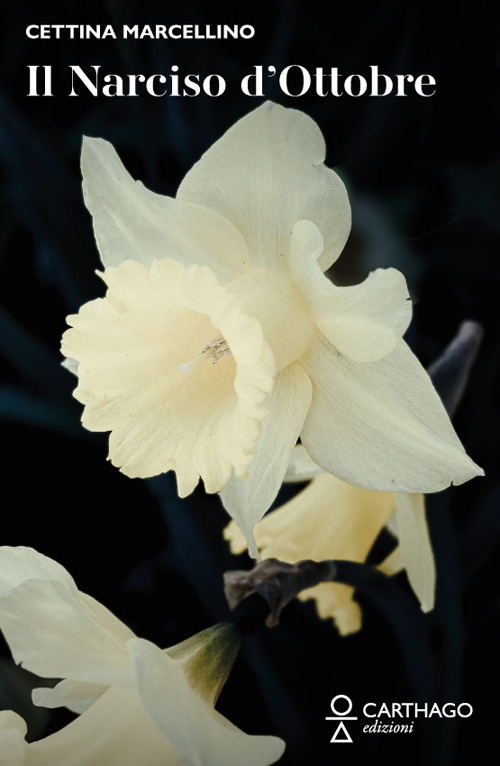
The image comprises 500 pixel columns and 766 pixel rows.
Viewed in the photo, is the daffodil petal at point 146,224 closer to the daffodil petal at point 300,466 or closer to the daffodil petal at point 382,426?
the daffodil petal at point 382,426

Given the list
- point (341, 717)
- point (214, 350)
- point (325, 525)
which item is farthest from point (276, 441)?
point (341, 717)

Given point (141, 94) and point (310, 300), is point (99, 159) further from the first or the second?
point (141, 94)

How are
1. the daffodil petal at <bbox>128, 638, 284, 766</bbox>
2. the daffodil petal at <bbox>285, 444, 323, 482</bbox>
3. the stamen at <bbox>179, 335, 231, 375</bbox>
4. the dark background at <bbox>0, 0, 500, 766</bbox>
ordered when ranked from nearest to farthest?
the daffodil petal at <bbox>128, 638, 284, 766</bbox>
the stamen at <bbox>179, 335, 231, 375</bbox>
the daffodil petal at <bbox>285, 444, 323, 482</bbox>
the dark background at <bbox>0, 0, 500, 766</bbox>

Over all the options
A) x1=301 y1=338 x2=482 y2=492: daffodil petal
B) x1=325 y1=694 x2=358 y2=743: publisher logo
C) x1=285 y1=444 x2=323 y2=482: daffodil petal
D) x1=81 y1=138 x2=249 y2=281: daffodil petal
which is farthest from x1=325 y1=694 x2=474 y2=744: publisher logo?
x1=81 y1=138 x2=249 y2=281: daffodil petal

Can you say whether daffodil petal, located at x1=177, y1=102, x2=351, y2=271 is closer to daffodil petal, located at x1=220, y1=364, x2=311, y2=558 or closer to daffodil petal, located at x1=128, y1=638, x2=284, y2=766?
daffodil petal, located at x1=220, y1=364, x2=311, y2=558

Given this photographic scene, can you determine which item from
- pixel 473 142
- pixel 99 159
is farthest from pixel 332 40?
pixel 99 159

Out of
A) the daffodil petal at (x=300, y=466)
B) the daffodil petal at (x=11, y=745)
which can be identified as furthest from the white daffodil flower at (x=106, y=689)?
the daffodil petal at (x=300, y=466)
